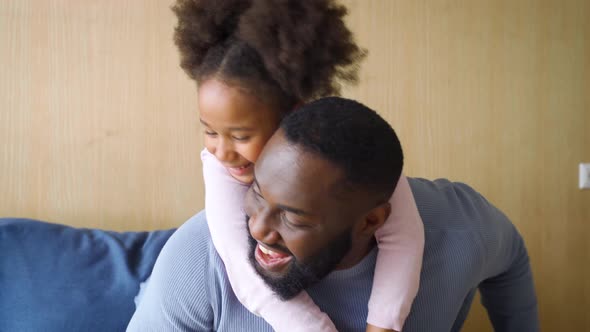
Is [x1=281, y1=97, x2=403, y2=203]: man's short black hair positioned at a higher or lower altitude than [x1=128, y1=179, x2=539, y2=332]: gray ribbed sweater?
higher

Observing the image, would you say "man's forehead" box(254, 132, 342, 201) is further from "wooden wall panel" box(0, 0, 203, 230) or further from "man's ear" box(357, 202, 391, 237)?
"wooden wall panel" box(0, 0, 203, 230)

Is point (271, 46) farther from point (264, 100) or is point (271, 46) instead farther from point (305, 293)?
point (305, 293)

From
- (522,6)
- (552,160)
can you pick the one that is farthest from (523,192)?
(522,6)

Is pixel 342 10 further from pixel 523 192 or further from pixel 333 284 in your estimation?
pixel 523 192

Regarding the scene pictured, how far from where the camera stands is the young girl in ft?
2.77

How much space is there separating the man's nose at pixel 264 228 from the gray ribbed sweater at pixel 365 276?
168 millimetres

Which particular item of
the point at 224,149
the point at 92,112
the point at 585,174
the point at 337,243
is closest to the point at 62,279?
Result: the point at 92,112

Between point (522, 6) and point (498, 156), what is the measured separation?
46cm

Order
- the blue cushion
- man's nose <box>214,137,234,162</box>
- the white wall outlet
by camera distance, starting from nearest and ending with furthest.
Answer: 1. man's nose <box>214,137,234,162</box>
2. the blue cushion
3. the white wall outlet

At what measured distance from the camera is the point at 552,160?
69.6 inches

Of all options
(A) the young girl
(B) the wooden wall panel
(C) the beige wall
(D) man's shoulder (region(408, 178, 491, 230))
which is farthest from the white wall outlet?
(B) the wooden wall panel

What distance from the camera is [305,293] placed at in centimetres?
90

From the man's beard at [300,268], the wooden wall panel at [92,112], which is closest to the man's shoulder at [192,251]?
the man's beard at [300,268]

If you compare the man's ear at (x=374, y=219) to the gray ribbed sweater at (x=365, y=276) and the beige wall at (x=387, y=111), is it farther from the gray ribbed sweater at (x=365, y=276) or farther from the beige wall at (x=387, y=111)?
the beige wall at (x=387, y=111)
